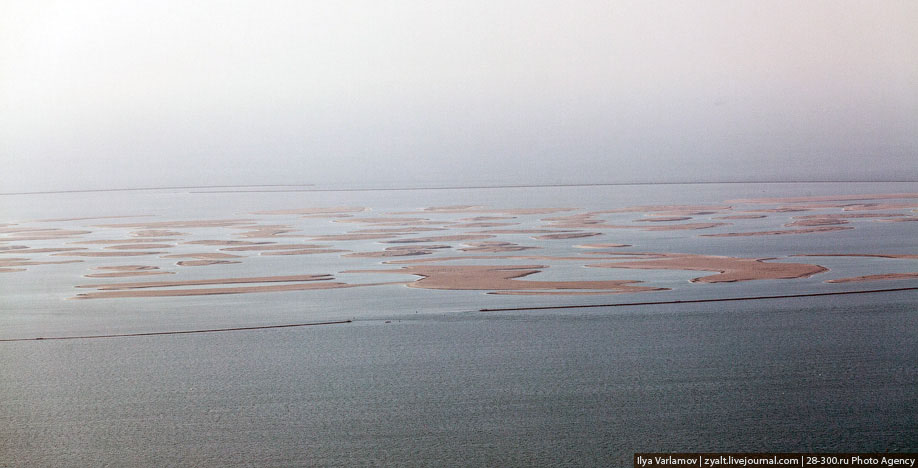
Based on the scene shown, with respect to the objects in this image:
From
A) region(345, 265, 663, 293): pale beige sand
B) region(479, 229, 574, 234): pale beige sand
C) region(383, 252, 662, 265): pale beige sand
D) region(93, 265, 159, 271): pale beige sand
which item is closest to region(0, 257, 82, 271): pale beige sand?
region(93, 265, 159, 271): pale beige sand

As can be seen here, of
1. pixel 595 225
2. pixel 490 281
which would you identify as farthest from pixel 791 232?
pixel 490 281

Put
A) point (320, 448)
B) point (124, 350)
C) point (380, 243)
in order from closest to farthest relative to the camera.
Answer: point (320, 448), point (124, 350), point (380, 243)

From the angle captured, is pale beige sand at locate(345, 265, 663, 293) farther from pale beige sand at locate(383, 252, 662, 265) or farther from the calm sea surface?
pale beige sand at locate(383, 252, 662, 265)

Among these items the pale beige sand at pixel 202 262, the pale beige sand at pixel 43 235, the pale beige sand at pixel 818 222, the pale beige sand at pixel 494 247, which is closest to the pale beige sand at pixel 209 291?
the pale beige sand at pixel 202 262

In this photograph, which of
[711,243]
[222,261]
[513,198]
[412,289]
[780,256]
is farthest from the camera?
[513,198]

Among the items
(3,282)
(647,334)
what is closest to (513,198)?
(3,282)

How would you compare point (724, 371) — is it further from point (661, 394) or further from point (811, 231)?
point (811, 231)

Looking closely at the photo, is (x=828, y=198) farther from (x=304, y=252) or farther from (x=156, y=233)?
(x=156, y=233)
